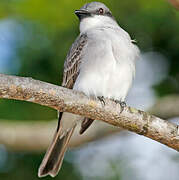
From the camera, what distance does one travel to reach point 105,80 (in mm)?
4727

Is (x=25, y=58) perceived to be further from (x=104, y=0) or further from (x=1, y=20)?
(x=104, y=0)

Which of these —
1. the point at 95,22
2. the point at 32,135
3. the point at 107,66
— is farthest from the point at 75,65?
the point at 32,135

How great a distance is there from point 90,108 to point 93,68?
99 cm

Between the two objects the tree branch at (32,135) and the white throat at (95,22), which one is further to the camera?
the tree branch at (32,135)

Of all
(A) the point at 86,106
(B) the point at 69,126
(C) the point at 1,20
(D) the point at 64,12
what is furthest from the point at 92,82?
(C) the point at 1,20

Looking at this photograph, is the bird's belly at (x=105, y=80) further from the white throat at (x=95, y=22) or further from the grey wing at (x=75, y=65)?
the white throat at (x=95, y=22)

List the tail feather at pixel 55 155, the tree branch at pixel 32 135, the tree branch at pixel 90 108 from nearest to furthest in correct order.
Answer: the tree branch at pixel 90 108 → the tail feather at pixel 55 155 → the tree branch at pixel 32 135

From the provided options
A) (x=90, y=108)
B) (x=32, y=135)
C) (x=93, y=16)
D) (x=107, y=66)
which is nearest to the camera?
(x=90, y=108)

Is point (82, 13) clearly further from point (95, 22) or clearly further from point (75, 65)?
point (75, 65)

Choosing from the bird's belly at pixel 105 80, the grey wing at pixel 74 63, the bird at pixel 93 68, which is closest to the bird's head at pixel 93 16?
the bird at pixel 93 68

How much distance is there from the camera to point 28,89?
11.7ft

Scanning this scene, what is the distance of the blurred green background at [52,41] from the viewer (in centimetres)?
577

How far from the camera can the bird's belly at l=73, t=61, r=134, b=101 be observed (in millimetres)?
4684

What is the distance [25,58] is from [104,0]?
3.64 feet
